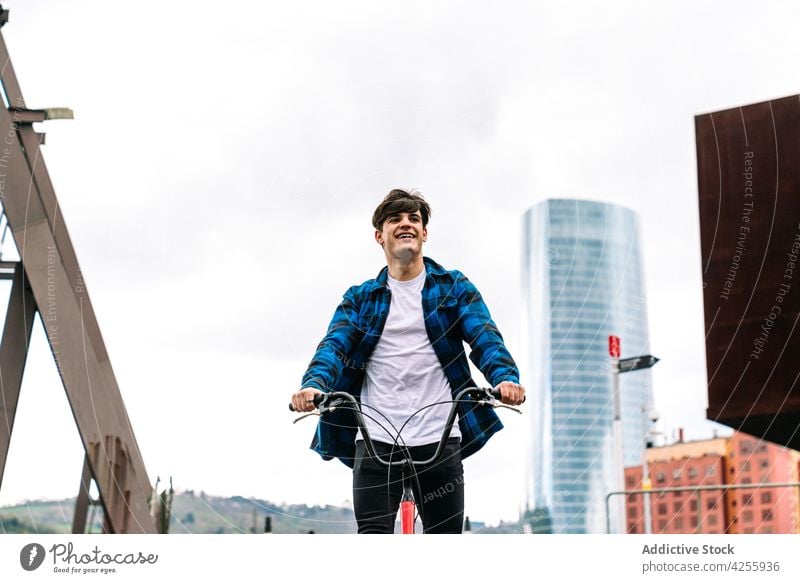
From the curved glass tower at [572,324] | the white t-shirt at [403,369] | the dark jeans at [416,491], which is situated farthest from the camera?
the curved glass tower at [572,324]

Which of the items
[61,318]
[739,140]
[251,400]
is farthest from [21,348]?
[739,140]

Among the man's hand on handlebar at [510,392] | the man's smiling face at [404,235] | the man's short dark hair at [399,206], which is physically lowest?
the man's hand on handlebar at [510,392]

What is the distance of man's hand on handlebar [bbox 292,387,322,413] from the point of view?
122 inches

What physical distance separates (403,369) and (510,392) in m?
0.49

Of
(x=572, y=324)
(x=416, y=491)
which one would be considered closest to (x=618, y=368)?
(x=572, y=324)

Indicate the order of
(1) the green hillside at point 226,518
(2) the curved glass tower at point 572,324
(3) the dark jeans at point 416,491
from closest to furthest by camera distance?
(3) the dark jeans at point 416,491 → (1) the green hillside at point 226,518 → (2) the curved glass tower at point 572,324

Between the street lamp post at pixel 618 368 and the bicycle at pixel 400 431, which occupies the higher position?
the street lamp post at pixel 618 368

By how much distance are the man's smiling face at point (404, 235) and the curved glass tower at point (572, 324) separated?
1094 mm

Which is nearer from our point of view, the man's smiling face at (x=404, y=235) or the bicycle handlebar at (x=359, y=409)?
the bicycle handlebar at (x=359, y=409)

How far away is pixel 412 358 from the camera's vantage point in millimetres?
3477

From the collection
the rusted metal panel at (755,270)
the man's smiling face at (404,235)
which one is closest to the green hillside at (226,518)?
the man's smiling face at (404,235)

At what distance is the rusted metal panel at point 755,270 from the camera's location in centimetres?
508

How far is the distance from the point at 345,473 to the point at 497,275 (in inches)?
44.7

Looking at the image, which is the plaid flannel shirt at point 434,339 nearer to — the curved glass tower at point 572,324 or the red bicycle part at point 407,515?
the red bicycle part at point 407,515
